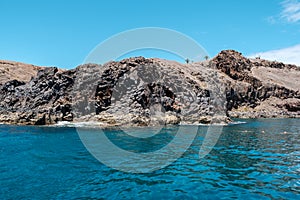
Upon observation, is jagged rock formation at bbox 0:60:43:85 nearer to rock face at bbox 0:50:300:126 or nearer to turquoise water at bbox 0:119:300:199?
rock face at bbox 0:50:300:126

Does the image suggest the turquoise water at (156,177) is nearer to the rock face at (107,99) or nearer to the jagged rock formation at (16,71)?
the rock face at (107,99)

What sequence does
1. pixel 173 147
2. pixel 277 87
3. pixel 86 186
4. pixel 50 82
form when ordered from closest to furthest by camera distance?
pixel 86 186 → pixel 173 147 → pixel 50 82 → pixel 277 87

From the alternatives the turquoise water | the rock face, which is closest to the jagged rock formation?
the rock face

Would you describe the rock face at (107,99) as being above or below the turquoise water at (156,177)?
above

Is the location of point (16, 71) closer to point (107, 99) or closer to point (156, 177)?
point (107, 99)

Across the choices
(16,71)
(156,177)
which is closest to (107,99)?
(156,177)

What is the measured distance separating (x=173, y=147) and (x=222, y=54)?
4862 inches

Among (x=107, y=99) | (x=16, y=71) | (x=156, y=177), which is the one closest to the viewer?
(x=156, y=177)

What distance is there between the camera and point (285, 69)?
175875 millimetres

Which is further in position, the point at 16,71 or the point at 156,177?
the point at 16,71

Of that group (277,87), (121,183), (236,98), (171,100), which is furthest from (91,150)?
(277,87)

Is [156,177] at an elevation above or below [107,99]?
below

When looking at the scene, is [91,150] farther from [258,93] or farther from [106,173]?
[258,93]

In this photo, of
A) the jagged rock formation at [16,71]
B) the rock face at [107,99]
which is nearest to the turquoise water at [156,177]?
the rock face at [107,99]
